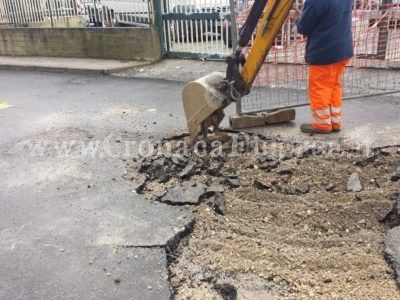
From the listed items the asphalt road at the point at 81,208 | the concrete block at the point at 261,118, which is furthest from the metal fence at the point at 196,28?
the concrete block at the point at 261,118

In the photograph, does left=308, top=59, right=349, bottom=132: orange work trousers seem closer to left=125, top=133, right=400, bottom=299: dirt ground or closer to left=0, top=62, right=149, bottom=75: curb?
left=125, top=133, right=400, bottom=299: dirt ground

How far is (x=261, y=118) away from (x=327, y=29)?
4.37 ft

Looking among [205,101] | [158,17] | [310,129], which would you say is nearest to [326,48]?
[310,129]

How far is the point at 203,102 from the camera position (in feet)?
14.7

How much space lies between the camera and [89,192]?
13.9ft

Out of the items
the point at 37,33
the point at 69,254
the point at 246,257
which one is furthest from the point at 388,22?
the point at 37,33

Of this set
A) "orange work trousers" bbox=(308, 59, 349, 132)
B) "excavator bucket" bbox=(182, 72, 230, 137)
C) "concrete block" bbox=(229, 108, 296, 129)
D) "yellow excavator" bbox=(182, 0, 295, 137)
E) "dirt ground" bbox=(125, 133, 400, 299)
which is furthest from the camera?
"concrete block" bbox=(229, 108, 296, 129)

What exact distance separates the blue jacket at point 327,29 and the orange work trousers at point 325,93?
115 millimetres

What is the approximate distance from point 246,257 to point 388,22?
5338 mm

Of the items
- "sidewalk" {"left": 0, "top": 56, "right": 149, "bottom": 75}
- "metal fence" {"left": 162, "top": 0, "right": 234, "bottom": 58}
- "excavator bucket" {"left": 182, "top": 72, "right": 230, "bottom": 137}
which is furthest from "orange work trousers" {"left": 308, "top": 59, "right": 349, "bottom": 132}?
"sidewalk" {"left": 0, "top": 56, "right": 149, "bottom": 75}

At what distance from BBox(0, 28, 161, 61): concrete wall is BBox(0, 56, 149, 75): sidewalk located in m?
0.22

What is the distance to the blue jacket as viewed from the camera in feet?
15.3

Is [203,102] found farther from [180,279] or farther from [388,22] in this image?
[388,22]

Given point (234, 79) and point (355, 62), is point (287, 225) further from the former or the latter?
point (355, 62)
